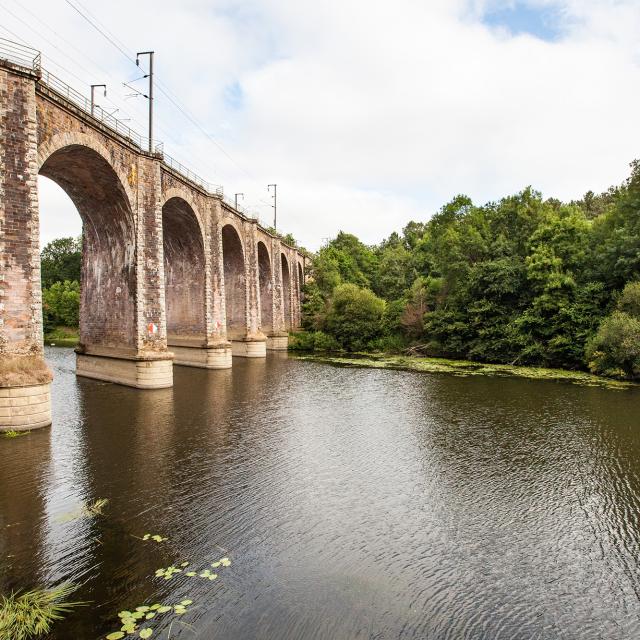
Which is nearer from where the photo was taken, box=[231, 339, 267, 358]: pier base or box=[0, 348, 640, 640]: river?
box=[0, 348, 640, 640]: river

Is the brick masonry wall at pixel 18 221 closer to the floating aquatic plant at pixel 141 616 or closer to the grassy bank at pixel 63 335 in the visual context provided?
the floating aquatic plant at pixel 141 616

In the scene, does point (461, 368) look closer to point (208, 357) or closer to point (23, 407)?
point (208, 357)

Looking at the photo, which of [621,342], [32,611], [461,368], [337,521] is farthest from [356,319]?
[32,611]

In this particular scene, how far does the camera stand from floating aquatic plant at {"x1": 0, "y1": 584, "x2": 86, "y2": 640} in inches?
209

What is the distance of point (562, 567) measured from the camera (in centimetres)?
709

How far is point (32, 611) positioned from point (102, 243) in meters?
A: 21.2

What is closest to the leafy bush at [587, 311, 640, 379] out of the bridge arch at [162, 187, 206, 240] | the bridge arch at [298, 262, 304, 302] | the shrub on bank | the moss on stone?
the shrub on bank

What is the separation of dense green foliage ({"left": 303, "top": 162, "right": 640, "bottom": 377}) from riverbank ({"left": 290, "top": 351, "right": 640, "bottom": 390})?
4.16 ft

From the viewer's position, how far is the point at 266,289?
47531mm

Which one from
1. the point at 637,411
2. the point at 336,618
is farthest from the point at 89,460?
the point at 637,411

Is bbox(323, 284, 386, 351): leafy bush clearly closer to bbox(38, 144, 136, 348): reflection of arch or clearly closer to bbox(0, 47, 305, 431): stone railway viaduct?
bbox(0, 47, 305, 431): stone railway viaduct

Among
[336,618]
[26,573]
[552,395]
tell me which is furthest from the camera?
[552,395]

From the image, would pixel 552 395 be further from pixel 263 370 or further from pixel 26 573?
pixel 26 573

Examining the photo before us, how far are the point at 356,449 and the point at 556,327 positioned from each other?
22.7m
